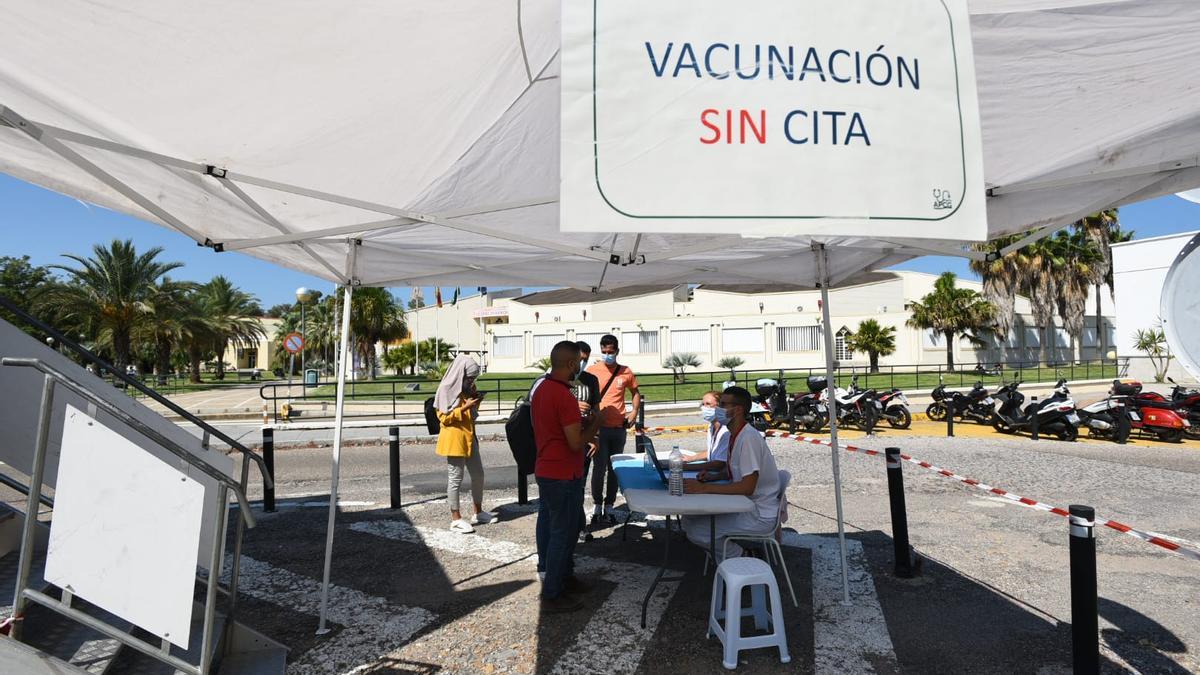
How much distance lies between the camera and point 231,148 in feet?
11.0

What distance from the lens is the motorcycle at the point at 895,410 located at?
1454cm

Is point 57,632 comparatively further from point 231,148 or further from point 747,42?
point 747,42

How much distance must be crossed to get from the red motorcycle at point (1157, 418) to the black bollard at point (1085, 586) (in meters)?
12.1

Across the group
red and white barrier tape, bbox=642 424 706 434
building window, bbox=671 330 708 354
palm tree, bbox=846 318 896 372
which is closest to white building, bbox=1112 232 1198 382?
palm tree, bbox=846 318 896 372

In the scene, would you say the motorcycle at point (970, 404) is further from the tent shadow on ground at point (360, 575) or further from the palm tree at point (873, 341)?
the palm tree at point (873, 341)

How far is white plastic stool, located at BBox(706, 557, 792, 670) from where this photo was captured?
379cm

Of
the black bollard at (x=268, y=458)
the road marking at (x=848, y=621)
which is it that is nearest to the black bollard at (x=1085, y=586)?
the road marking at (x=848, y=621)

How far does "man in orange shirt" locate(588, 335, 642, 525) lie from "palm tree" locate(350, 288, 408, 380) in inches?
1898

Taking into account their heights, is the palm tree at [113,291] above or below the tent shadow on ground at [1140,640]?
above

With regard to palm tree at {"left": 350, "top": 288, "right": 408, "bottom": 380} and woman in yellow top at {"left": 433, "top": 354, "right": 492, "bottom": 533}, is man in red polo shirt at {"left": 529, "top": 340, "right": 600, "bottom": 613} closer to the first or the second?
woman in yellow top at {"left": 433, "top": 354, "right": 492, "bottom": 533}

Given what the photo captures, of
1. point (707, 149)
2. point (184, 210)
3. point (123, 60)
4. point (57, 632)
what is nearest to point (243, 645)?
point (57, 632)

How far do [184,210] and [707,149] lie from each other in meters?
3.72

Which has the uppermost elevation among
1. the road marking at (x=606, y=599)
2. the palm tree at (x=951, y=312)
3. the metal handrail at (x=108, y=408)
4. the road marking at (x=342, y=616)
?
the palm tree at (x=951, y=312)

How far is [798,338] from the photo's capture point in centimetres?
4634
